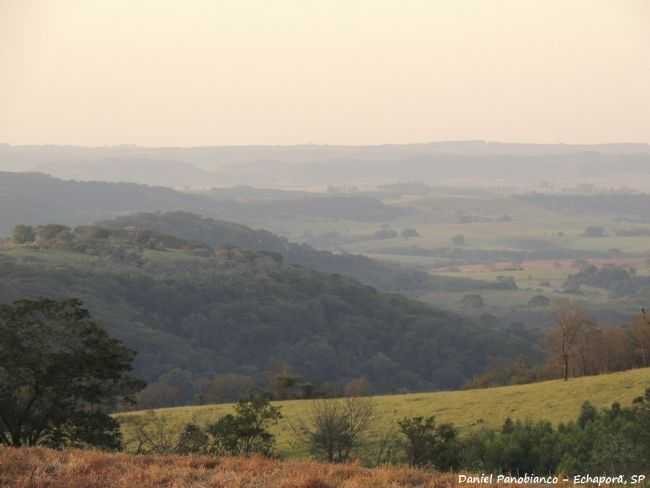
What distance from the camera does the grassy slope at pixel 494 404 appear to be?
58.4m

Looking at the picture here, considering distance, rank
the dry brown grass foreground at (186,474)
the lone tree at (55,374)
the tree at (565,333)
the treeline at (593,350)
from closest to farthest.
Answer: the dry brown grass foreground at (186,474) < the lone tree at (55,374) < the tree at (565,333) < the treeline at (593,350)

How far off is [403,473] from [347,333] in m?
170

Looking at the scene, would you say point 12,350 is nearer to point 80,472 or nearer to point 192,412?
point 80,472

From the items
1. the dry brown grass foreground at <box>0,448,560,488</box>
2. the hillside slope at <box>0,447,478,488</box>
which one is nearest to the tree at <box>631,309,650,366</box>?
the hillside slope at <box>0,447,478,488</box>

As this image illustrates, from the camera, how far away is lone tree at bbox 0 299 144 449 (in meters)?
37.5

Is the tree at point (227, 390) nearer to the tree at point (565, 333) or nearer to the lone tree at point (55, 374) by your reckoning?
the tree at point (565, 333)

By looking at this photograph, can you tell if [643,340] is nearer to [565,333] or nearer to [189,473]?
[565,333]

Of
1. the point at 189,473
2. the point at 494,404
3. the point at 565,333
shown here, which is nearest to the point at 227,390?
the point at 565,333

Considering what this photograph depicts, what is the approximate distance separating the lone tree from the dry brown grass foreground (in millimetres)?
15189

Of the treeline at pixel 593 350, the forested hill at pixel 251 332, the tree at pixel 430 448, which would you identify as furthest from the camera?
the forested hill at pixel 251 332

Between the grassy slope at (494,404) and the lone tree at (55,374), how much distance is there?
49.0 ft

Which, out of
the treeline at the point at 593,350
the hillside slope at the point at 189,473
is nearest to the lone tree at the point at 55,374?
the hillside slope at the point at 189,473

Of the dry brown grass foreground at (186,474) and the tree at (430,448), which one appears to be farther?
the tree at (430,448)

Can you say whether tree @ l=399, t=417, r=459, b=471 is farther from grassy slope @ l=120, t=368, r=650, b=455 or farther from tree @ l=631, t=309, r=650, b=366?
tree @ l=631, t=309, r=650, b=366
